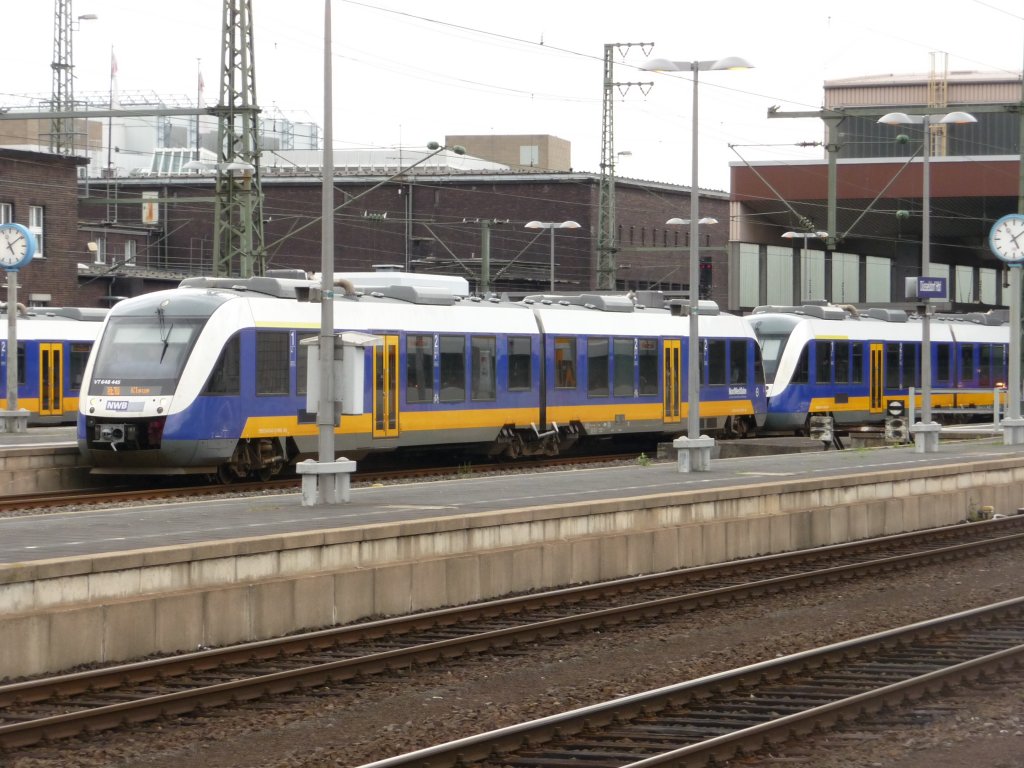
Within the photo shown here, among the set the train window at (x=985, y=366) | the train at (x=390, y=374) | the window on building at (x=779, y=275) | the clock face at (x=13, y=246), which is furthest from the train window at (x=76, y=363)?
the window on building at (x=779, y=275)

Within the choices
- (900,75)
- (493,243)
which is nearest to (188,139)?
(493,243)

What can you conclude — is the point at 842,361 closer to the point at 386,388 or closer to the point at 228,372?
the point at 386,388

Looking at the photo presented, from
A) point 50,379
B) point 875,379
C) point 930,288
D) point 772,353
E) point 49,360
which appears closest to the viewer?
point 930,288

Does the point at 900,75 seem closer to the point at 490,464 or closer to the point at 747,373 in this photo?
the point at 747,373

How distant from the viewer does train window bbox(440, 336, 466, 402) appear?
92.8 ft

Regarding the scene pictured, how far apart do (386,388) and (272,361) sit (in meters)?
2.60

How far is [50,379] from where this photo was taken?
3750cm

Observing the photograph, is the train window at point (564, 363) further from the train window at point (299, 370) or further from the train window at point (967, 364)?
the train window at point (967, 364)

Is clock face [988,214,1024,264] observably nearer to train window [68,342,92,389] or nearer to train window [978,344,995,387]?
train window [978,344,995,387]

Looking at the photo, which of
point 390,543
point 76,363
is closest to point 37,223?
point 76,363

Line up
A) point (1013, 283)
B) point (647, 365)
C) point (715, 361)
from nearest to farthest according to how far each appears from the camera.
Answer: point (1013, 283)
point (647, 365)
point (715, 361)

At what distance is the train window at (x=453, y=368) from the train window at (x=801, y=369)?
489 inches

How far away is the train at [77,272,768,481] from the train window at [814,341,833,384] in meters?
3.17

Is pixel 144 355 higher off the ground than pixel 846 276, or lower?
lower
